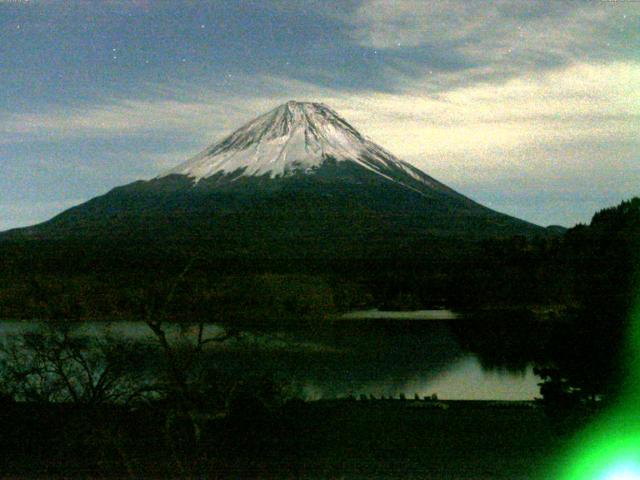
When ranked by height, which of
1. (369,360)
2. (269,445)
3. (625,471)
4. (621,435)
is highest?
(621,435)

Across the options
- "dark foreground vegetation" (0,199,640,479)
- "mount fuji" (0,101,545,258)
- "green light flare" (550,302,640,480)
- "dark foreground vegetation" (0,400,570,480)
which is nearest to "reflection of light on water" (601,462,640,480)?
"green light flare" (550,302,640,480)

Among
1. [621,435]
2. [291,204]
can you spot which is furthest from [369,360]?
[291,204]

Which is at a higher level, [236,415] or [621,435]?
[621,435]

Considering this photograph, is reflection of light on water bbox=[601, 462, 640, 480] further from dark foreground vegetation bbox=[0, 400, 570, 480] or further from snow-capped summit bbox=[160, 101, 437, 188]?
snow-capped summit bbox=[160, 101, 437, 188]

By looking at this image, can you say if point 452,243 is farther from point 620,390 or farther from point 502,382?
point 620,390

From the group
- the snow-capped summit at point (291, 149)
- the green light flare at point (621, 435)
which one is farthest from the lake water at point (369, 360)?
the snow-capped summit at point (291, 149)

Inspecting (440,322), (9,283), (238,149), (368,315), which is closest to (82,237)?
(9,283)

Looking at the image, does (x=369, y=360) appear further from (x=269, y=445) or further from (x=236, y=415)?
(x=269, y=445)

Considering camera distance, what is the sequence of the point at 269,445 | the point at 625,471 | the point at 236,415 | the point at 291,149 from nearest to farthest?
the point at 625,471 < the point at 269,445 < the point at 236,415 < the point at 291,149
